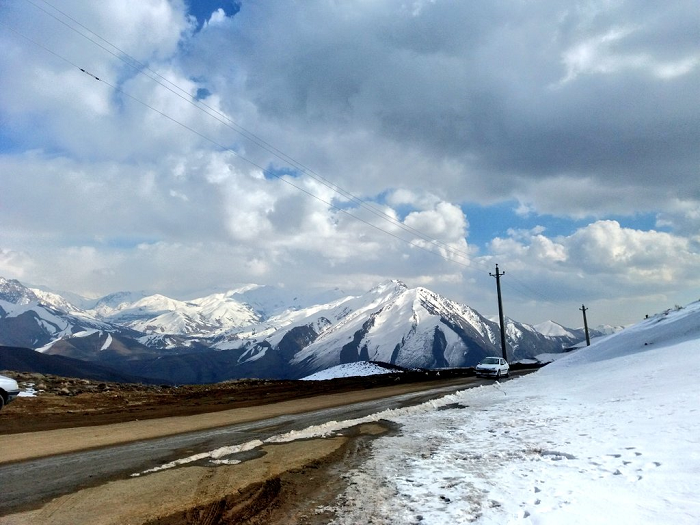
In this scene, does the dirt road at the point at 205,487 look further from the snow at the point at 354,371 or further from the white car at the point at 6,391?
the snow at the point at 354,371

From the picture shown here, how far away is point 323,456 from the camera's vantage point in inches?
384

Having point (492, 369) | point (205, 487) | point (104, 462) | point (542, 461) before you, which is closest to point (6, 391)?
point (104, 462)

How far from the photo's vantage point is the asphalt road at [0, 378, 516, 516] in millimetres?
7176

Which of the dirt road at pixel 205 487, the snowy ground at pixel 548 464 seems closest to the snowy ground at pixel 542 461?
the snowy ground at pixel 548 464

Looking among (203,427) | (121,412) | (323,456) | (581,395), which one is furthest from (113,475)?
(581,395)

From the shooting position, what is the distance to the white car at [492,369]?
33.9m

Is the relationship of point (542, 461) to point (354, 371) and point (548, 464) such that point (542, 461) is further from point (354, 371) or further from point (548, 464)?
point (354, 371)

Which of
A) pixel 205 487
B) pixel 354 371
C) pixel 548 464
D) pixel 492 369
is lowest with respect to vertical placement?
pixel 205 487

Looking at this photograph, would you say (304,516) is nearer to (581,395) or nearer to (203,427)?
(203,427)

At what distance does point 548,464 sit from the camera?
27.0 feet

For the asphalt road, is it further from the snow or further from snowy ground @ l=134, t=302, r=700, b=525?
the snow

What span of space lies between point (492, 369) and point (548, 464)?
89.0ft

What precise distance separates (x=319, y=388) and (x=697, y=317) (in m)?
23.7

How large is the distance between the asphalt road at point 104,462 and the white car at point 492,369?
22.6 metres
